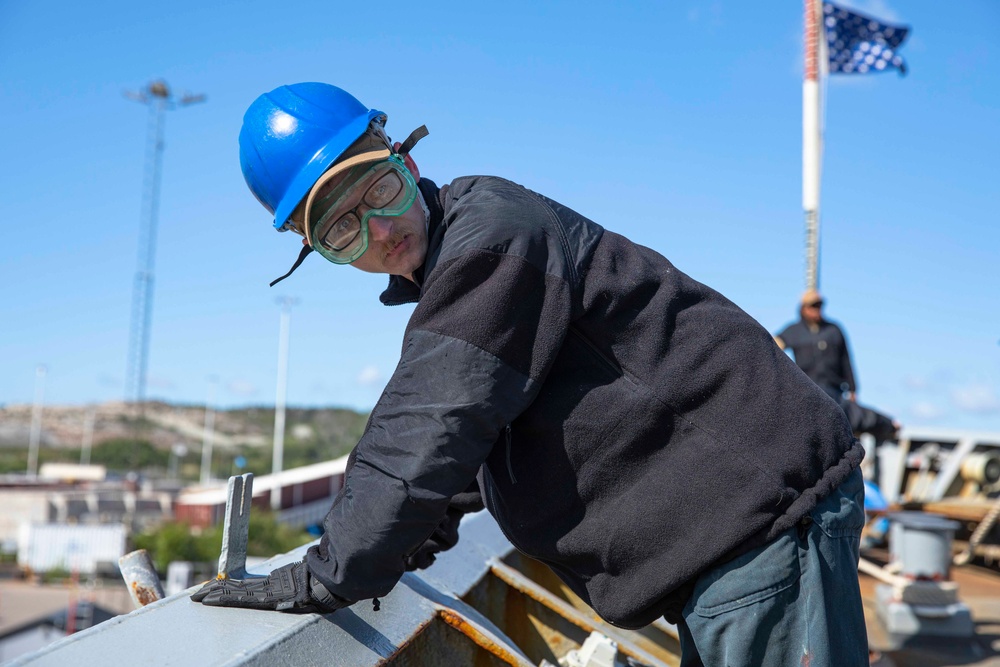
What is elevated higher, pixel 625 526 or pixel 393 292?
pixel 393 292

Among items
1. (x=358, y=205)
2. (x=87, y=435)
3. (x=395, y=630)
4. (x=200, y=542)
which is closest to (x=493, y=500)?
(x=395, y=630)

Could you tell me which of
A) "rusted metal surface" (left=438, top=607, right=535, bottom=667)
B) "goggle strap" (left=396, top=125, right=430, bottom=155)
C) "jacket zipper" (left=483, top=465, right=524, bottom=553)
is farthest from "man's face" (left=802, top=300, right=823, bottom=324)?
"goggle strap" (left=396, top=125, right=430, bottom=155)

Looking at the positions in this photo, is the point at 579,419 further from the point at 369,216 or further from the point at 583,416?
the point at 369,216

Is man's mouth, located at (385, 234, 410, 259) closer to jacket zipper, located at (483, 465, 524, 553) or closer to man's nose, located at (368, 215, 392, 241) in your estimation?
man's nose, located at (368, 215, 392, 241)

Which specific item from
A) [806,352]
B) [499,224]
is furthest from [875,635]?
[499,224]

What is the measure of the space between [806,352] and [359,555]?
6228 mm

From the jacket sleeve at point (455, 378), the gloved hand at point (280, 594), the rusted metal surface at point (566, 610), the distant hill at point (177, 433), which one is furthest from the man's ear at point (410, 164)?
the distant hill at point (177, 433)

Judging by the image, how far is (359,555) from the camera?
5.71 feet

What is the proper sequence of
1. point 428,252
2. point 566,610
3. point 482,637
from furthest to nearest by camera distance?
point 566,610 < point 482,637 < point 428,252

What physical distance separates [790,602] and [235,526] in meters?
1.21

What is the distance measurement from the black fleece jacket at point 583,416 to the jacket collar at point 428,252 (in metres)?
0.01

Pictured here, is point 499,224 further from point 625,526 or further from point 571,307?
point 625,526

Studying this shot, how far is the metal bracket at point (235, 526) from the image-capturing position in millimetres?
2018

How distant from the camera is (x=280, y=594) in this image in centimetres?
189
